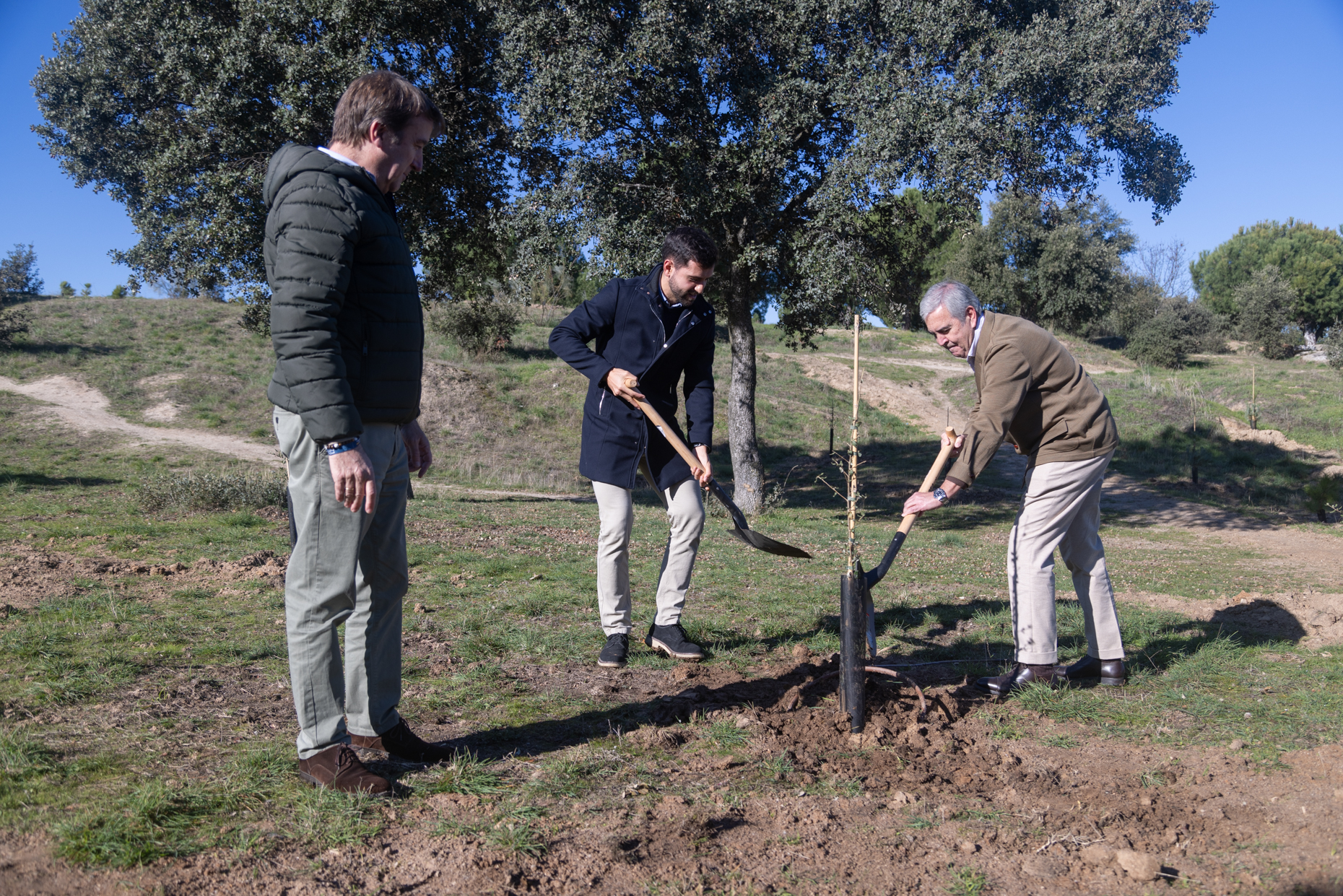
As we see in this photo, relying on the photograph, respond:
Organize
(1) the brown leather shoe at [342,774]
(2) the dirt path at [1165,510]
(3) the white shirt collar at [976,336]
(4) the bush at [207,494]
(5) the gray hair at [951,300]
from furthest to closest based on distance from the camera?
(2) the dirt path at [1165,510]
(4) the bush at [207,494]
(3) the white shirt collar at [976,336]
(5) the gray hair at [951,300]
(1) the brown leather shoe at [342,774]

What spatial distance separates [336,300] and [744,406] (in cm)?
1167

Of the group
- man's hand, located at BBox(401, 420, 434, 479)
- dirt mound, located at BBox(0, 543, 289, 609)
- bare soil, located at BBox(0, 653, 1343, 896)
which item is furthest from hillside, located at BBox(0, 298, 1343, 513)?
man's hand, located at BBox(401, 420, 434, 479)

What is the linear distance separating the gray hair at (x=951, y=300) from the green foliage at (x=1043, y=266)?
3104 centimetres

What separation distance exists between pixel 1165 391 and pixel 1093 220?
65.6 feet

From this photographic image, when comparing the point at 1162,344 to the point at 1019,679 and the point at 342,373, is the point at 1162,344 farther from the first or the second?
the point at 342,373

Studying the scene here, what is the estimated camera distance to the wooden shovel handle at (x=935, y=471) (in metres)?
Result: 3.67

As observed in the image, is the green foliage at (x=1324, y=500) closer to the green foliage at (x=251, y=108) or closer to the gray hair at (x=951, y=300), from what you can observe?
the gray hair at (x=951, y=300)

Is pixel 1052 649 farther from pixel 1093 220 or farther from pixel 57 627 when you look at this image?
pixel 1093 220

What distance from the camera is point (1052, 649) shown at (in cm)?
412

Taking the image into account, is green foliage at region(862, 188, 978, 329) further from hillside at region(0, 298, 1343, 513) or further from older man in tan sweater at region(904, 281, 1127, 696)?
older man in tan sweater at region(904, 281, 1127, 696)

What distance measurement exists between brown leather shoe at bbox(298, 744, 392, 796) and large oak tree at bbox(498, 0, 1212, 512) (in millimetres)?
9008

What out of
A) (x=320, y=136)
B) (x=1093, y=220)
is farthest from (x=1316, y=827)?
(x=1093, y=220)

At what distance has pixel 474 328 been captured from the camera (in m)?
24.1

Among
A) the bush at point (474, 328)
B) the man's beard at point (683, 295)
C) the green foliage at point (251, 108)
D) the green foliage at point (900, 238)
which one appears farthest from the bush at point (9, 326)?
the man's beard at point (683, 295)
